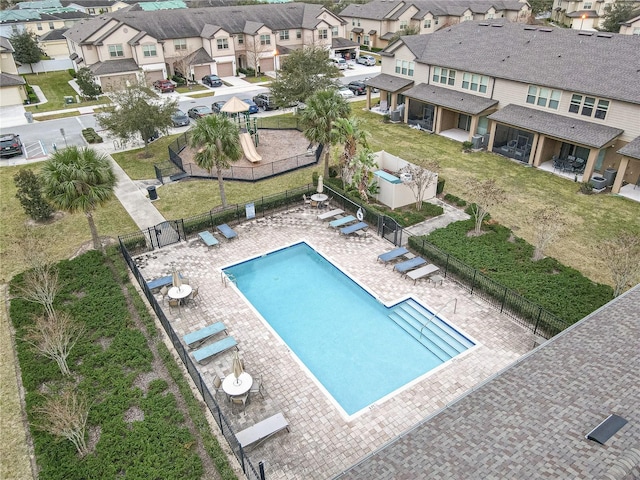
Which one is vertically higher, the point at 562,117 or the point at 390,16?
the point at 390,16

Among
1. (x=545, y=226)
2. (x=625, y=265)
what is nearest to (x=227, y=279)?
(x=545, y=226)

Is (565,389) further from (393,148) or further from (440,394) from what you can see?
(393,148)

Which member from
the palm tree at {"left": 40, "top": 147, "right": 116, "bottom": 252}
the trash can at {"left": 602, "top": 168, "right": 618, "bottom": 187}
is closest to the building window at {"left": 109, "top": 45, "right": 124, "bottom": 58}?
the palm tree at {"left": 40, "top": 147, "right": 116, "bottom": 252}

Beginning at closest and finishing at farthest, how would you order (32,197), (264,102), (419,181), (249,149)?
(32,197)
(419,181)
(249,149)
(264,102)

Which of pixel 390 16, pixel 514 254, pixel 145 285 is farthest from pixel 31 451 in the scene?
pixel 390 16

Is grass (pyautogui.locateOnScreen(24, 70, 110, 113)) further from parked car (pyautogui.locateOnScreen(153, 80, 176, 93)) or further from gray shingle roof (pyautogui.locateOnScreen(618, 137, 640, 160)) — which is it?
gray shingle roof (pyautogui.locateOnScreen(618, 137, 640, 160))

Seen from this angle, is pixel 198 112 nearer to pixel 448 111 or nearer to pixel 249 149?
pixel 249 149

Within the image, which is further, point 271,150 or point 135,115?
point 271,150
